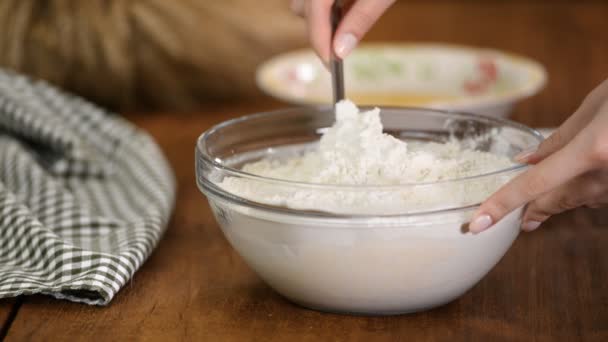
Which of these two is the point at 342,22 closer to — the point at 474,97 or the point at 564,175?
the point at 564,175

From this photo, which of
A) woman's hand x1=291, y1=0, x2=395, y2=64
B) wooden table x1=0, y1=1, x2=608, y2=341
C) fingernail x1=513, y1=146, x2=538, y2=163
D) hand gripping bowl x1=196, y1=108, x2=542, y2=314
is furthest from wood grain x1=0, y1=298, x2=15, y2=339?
fingernail x1=513, y1=146, x2=538, y2=163

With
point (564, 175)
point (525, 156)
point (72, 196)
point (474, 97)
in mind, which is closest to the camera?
point (564, 175)

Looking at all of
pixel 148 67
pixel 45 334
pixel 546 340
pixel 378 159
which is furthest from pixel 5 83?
pixel 546 340

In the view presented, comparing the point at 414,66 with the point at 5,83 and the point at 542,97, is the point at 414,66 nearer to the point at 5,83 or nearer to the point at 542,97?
the point at 542,97

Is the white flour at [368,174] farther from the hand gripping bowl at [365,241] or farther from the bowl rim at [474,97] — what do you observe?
the bowl rim at [474,97]

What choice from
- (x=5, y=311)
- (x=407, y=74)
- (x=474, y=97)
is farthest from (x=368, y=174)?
(x=407, y=74)

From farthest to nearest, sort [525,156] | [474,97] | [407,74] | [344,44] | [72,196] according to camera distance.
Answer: [407,74] → [474,97] → [72,196] → [344,44] → [525,156]
